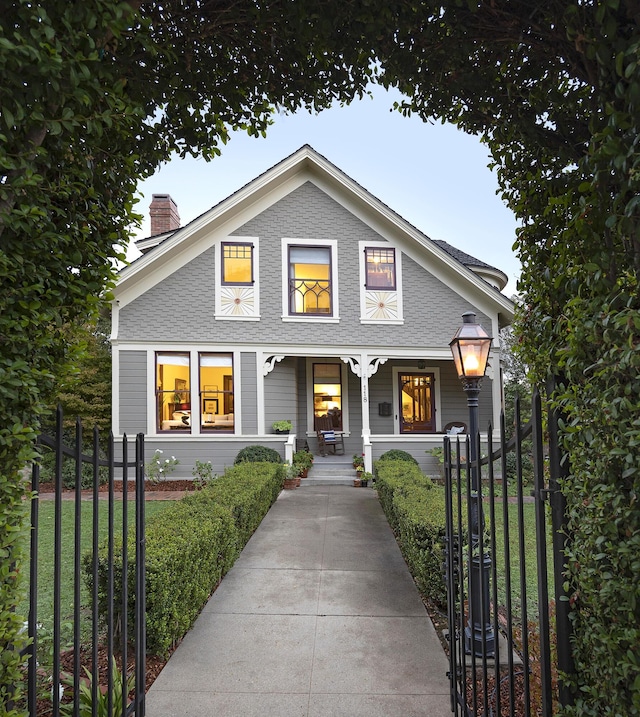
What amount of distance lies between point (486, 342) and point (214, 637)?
3503 millimetres

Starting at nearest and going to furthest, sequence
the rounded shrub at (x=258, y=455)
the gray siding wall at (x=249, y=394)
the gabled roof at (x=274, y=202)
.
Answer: the rounded shrub at (x=258, y=455)
the gabled roof at (x=274, y=202)
the gray siding wall at (x=249, y=394)

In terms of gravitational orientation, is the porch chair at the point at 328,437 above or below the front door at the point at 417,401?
below

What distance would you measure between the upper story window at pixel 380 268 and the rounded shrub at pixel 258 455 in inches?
201

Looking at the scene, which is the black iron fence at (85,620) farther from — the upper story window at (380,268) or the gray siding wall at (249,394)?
the upper story window at (380,268)

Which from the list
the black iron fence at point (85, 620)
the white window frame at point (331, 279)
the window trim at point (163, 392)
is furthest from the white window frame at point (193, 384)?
the black iron fence at point (85, 620)

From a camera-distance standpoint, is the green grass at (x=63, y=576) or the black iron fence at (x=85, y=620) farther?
the green grass at (x=63, y=576)

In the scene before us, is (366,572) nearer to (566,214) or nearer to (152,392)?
(566,214)

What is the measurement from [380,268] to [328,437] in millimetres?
4794

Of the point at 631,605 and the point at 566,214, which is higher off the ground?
the point at 566,214

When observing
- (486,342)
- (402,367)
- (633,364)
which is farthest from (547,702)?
(402,367)

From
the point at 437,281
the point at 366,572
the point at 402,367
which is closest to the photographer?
the point at 366,572

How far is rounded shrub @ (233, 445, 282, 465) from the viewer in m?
12.5

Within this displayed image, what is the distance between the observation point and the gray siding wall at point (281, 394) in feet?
44.2

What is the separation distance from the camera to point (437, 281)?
548 inches
